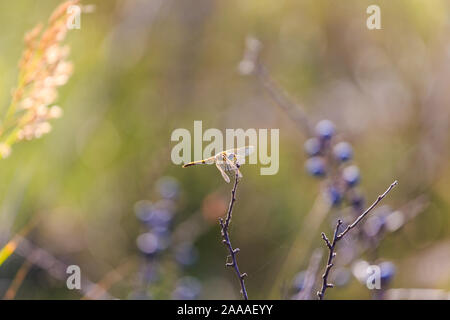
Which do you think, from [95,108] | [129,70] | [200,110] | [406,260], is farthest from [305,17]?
[406,260]

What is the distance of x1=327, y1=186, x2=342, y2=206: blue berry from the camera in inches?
Answer: 63.7

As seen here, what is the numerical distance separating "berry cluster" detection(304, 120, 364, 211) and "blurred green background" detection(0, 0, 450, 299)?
0.49 metres

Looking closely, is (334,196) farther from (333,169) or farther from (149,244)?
(149,244)

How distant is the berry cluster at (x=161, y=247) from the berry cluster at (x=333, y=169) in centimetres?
60

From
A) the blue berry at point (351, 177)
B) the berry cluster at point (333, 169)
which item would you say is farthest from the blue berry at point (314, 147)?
the blue berry at point (351, 177)

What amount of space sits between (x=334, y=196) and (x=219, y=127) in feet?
4.93

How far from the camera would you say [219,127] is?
3049 mm

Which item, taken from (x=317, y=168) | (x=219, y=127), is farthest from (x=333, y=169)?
(x=219, y=127)

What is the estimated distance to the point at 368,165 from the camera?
9.37 feet

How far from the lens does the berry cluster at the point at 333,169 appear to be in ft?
5.34

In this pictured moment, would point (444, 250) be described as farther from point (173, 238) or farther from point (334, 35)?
point (334, 35)

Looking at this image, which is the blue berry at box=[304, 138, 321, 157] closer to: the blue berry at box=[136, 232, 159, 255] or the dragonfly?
the dragonfly

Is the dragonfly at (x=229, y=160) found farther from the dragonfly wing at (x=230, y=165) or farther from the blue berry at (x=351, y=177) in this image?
the blue berry at (x=351, y=177)
